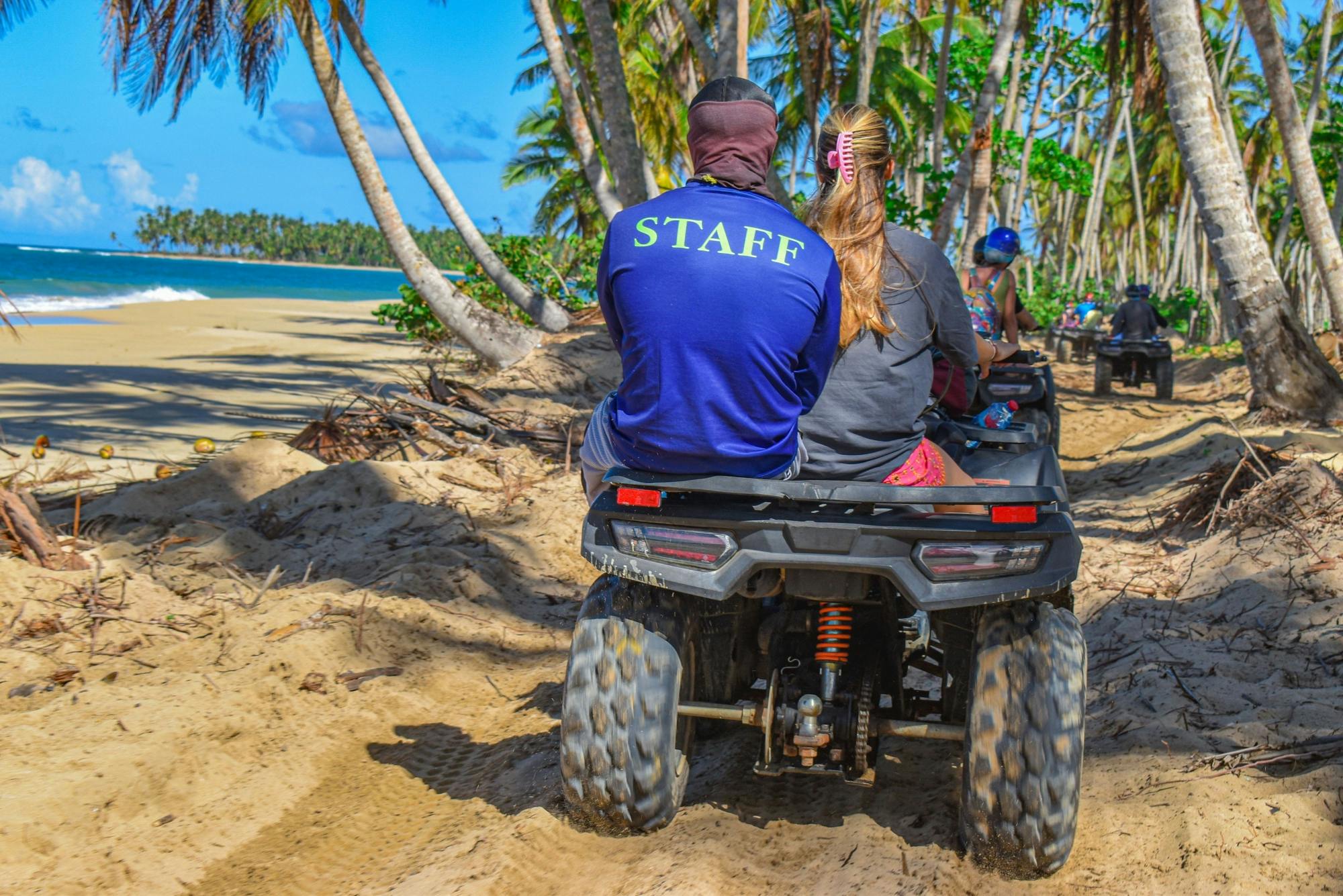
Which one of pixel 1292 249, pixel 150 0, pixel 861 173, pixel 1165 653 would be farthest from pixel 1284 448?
pixel 1292 249

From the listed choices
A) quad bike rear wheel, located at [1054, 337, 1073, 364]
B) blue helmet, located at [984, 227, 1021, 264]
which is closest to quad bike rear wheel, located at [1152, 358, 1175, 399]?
quad bike rear wheel, located at [1054, 337, 1073, 364]

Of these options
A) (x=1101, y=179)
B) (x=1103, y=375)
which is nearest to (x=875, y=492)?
(x=1103, y=375)

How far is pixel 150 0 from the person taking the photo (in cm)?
1175

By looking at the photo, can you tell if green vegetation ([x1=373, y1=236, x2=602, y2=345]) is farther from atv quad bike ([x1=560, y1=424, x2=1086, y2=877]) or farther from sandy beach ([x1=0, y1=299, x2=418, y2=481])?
atv quad bike ([x1=560, y1=424, x2=1086, y2=877])

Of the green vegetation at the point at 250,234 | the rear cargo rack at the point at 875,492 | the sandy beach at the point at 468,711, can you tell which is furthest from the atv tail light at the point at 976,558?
the green vegetation at the point at 250,234

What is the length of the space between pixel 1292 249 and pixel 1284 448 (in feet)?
118

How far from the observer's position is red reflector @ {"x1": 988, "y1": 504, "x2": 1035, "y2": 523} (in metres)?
2.85

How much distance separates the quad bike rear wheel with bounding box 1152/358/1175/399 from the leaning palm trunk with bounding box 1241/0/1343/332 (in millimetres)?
4235

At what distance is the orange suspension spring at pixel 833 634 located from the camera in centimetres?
313

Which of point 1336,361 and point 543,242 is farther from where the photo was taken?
point 543,242

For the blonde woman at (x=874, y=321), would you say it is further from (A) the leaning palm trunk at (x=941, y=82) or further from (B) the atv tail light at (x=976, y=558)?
(A) the leaning palm trunk at (x=941, y=82)

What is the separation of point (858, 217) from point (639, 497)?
42.4 inches

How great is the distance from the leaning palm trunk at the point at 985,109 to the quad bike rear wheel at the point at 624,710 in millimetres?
12108

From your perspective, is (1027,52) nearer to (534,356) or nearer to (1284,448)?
(534,356)
